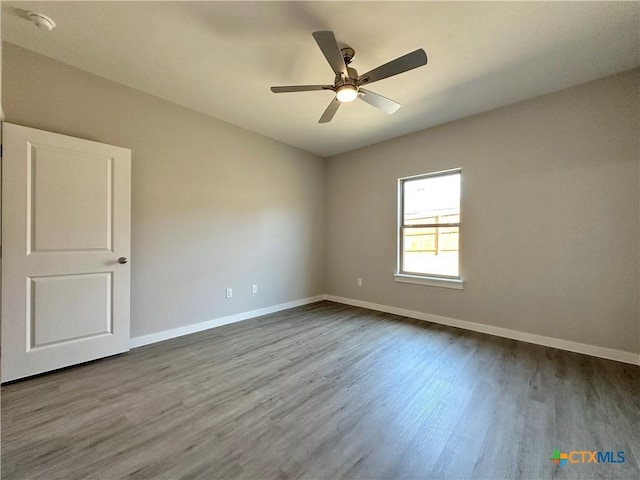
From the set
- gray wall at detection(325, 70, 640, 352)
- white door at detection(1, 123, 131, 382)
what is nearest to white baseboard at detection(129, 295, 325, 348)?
white door at detection(1, 123, 131, 382)

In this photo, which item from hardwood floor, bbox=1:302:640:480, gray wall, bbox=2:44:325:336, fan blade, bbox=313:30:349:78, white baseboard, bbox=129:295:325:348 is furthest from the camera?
white baseboard, bbox=129:295:325:348

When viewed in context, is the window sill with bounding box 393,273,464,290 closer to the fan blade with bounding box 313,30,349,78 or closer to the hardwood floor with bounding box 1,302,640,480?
the hardwood floor with bounding box 1,302,640,480

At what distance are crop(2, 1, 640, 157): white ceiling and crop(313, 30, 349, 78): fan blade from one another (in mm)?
291

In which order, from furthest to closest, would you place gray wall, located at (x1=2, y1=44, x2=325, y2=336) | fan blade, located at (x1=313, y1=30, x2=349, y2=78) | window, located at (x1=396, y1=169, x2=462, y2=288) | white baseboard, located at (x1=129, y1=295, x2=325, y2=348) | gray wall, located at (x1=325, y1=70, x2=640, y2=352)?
window, located at (x1=396, y1=169, x2=462, y2=288) → white baseboard, located at (x1=129, y1=295, x2=325, y2=348) → gray wall, located at (x1=325, y1=70, x2=640, y2=352) → gray wall, located at (x1=2, y1=44, x2=325, y2=336) → fan blade, located at (x1=313, y1=30, x2=349, y2=78)

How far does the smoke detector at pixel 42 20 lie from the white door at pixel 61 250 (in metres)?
0.78

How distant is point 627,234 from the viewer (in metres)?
2.39

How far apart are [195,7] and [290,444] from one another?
2.83 meters

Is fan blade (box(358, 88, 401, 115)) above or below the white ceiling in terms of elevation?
below

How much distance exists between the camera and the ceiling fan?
1.66m

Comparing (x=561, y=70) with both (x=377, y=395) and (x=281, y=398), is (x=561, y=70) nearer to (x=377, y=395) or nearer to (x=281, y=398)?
(x=377, y=395)

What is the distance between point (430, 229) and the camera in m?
3.71

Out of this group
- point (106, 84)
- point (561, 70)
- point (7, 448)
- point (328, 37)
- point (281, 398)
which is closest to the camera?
point (7, 448)

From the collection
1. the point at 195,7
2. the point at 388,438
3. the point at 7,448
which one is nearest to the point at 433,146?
the point at 195,7

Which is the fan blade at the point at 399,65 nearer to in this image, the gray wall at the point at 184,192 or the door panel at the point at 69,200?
the gray wall at the point at 184,192
